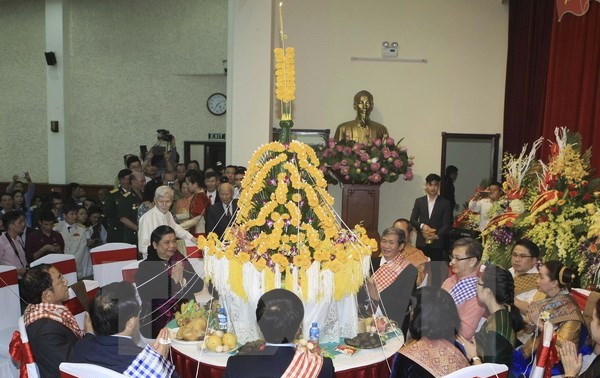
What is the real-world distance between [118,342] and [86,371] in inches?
6.9

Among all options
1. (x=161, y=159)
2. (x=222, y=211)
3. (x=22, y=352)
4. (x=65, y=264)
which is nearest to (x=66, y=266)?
(x=65, y=264)

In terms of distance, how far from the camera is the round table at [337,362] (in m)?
3.08

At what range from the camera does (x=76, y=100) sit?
480 inches

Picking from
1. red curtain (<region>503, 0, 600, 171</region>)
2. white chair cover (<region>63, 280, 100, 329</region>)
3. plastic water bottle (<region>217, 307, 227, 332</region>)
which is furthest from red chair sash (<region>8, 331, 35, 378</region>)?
red curtain (<region>503, 0, 600, 171</region>)

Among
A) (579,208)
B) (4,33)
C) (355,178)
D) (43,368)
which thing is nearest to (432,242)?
(355,178)

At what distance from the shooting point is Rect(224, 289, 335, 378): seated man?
2.20 metres

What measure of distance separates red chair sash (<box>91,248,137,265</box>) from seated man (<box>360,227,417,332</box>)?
6.55 ft

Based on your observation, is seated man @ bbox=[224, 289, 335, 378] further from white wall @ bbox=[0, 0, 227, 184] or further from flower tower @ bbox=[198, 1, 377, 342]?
white wall @ bbox=[0, 0, 227, 184]

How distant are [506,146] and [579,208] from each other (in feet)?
14.8

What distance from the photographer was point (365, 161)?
7.61 m

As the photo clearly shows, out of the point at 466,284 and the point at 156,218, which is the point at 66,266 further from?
the point at 466,284

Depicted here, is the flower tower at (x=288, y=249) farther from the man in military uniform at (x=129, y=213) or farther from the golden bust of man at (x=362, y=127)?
the golden bust of man at (x=362, y=127)

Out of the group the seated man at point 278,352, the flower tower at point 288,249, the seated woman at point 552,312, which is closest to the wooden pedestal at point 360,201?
the seated woman at point 552,312

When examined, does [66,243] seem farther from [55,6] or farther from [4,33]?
[4,33]
